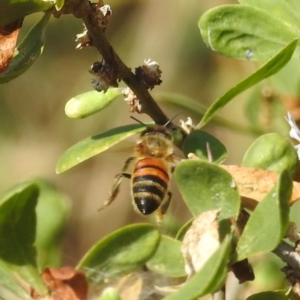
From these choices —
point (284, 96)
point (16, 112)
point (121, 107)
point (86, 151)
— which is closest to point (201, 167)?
point (86, 151)

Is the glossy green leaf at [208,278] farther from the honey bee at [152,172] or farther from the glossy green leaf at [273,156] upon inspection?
the honey bee at [152,172]

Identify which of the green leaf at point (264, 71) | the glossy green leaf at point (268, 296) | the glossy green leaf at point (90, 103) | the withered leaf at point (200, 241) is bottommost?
the glossy green leaf at point (268, 296)

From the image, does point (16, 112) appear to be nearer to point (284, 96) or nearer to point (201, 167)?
point (284, 96)

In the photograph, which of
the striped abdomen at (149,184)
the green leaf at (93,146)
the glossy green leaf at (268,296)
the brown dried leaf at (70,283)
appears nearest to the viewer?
the brown dried leaf at (70,283)


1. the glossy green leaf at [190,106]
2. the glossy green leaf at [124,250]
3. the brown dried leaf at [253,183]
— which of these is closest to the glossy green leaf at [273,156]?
the brown dried leaf at [253,183]

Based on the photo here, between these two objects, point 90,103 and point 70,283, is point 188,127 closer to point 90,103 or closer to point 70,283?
point 90,103
